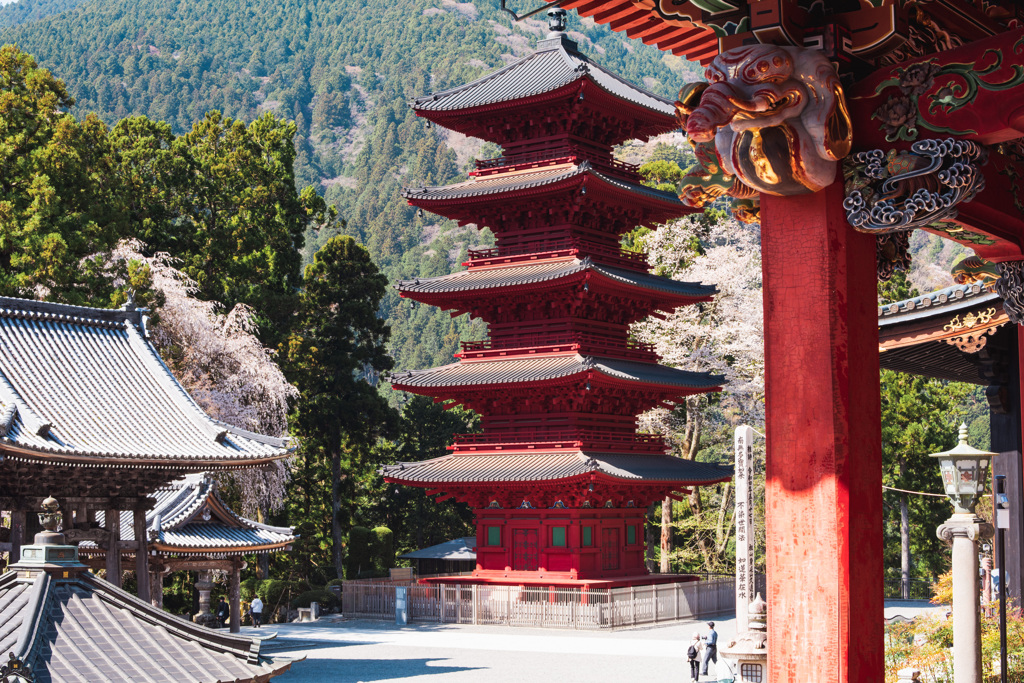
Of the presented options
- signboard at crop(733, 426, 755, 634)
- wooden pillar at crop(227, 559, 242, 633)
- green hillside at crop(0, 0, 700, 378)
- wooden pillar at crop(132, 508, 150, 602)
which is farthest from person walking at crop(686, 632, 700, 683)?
green hillside at crop(0, 0, 700, 378)

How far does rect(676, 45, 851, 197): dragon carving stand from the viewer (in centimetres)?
345

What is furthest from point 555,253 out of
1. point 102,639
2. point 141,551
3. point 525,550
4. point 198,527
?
point 102,639

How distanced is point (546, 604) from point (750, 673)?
61.1 ft

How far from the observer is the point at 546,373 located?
27.7 meters

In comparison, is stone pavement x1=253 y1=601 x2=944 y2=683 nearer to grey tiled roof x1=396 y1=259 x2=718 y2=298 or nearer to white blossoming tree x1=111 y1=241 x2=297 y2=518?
white blossoming tree x1=111 y1=241 x2=297 y2=518

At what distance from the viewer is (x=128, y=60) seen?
15425 cm

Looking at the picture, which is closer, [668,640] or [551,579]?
[668,640]

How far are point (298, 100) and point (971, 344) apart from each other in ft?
533

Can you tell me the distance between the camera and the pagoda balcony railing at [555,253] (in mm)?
29734

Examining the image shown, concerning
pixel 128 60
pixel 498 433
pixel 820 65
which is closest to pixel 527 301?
pixel 498 433

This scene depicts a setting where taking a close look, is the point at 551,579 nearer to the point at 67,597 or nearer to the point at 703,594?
the point at 703,594

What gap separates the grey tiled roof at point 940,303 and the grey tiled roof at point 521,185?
15.9 meters

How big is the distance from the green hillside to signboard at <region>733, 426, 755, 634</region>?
103714mm

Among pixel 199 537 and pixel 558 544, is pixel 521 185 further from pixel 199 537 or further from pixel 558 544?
pixel 199 537
